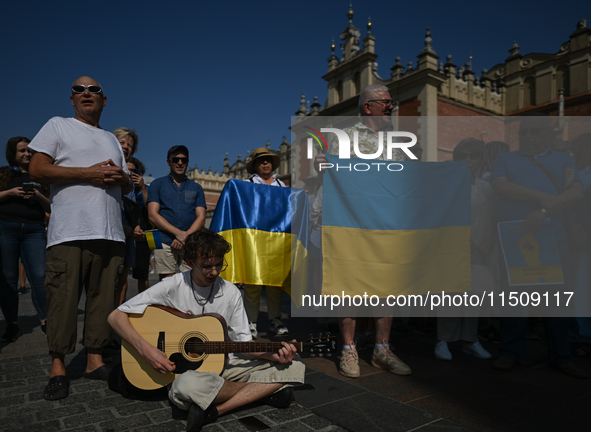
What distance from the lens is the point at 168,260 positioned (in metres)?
4.39

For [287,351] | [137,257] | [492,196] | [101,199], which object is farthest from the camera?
[137,257]

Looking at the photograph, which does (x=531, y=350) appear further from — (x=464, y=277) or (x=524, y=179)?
(x=524, y=179)

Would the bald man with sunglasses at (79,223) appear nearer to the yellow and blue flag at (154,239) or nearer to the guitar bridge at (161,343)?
the guitar bridge at (161,343)

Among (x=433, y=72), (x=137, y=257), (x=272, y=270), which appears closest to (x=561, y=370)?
(x=272, y=270)

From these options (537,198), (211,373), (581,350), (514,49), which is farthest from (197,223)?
(514,49)

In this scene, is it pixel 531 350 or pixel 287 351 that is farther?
pixel 531 350

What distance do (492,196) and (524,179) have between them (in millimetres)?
405

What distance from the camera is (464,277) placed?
377 cm

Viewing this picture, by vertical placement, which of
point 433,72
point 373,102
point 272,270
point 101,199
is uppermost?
point 433,72

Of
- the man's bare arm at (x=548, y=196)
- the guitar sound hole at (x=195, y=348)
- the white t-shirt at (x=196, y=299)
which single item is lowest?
the guitar sound hole at (x=195, y=348)

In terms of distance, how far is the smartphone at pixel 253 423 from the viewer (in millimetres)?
2415

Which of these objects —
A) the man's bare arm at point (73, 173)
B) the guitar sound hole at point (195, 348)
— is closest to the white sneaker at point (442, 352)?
the guitar sound hole at point (195, 348)

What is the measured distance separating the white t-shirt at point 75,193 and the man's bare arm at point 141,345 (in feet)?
2.29

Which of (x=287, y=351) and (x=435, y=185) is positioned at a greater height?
(x=435, y=185)
